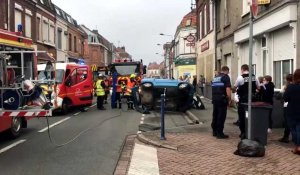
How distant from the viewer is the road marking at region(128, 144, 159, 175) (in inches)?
313

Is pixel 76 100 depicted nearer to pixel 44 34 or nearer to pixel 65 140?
pixel 65 140

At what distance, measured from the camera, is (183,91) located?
19438mm

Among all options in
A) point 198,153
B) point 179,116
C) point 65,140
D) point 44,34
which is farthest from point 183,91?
point 44,34

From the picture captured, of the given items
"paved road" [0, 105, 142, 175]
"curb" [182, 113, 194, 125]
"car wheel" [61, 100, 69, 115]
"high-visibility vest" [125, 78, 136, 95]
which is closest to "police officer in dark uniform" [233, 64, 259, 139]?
"paved road" [0, 105, 142, 175]

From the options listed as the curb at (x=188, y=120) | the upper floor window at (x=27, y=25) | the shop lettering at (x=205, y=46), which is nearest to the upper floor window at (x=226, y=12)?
the curb at (x=188, y=120)

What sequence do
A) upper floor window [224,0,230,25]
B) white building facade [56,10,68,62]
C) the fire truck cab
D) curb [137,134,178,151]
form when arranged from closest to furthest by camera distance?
curb [137,134,178,151] < the fire truck cab < upper floor window [224,0,230,25] < white building facade [56,10,68,62]

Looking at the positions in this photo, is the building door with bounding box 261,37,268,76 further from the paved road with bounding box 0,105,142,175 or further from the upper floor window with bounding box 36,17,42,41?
the upper floor window with bounding box 36,17,42,41

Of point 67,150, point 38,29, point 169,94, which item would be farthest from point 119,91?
point 38,29

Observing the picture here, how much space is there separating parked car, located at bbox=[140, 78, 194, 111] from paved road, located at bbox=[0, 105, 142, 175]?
12.7 feet

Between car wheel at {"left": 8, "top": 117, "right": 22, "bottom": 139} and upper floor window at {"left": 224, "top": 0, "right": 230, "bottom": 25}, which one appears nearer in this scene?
car wheel at {"left": 8, "top": 117, "right": 22, "bottom": 139}

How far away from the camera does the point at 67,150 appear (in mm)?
10141

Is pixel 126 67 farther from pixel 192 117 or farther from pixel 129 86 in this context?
pixel 192 117

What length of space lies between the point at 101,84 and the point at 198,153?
12.5 m

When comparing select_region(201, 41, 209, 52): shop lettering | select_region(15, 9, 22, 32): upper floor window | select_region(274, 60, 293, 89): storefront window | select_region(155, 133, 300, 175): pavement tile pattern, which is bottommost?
→ select_region(155, 133, 300, 175): pavement tile pattern
